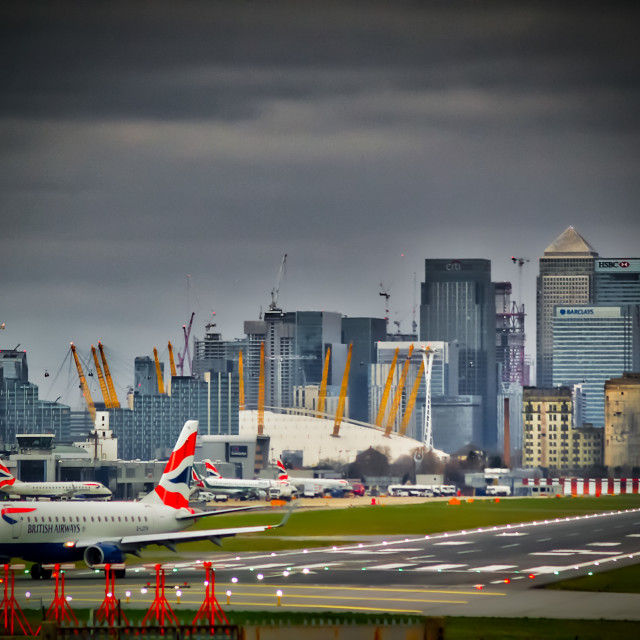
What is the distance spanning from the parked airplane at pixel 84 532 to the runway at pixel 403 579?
5.86ft

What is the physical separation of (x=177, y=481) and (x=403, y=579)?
2052 cm

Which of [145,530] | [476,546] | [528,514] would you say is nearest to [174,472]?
[145,530]

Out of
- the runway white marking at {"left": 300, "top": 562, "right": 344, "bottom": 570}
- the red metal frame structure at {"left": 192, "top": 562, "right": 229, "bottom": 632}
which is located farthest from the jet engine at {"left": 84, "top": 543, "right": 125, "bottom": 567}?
the red metal frame structure at {"left": 192, "top": 562, "right": 229, "bottom": 632}

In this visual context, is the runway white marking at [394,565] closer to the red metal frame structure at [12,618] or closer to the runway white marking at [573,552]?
the runway white marking at [573,552]

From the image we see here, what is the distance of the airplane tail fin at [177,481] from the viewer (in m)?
99.5

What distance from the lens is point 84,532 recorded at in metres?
90.8

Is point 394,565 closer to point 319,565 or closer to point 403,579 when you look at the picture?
point 319,565

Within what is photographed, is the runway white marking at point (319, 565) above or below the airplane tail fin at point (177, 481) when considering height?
below

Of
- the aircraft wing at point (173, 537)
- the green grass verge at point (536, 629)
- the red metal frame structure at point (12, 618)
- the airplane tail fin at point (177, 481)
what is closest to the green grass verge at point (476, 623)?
the green grass verge at point (536, 629)

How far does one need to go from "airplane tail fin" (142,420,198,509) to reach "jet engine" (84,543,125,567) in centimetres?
960

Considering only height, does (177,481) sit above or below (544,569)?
above

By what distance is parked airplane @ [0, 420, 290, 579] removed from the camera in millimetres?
87938

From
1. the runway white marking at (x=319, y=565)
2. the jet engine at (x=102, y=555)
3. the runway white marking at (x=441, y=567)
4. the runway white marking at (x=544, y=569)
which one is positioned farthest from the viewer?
the runway white marking at (x=319, y=565)

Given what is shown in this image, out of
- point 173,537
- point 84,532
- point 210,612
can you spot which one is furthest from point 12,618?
point 173,537
